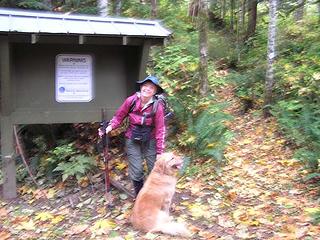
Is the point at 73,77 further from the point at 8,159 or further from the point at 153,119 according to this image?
the point at 153,119

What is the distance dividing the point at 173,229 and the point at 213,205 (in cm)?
100

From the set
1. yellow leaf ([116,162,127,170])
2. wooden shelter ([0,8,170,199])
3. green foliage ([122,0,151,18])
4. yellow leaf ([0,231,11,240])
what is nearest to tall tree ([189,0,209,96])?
wooden shelter ([0,8,170,199])

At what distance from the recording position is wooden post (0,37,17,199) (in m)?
6.48

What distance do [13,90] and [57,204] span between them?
208 centimetres

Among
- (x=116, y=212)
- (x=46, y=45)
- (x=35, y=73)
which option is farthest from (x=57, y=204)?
(x=46, y=45)

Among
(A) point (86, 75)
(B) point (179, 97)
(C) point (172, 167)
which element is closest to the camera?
(C) point (172, 167)

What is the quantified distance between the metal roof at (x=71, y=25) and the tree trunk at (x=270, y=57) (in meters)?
2.94

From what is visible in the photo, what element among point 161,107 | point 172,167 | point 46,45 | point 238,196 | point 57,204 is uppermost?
point 46,45

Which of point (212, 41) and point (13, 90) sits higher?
point (212, 41)

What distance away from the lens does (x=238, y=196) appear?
613 cm

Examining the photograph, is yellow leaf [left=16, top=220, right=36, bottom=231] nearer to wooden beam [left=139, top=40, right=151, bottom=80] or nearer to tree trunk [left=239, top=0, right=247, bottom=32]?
wooden beam [left=139, top=40, right=151, bottom=80]

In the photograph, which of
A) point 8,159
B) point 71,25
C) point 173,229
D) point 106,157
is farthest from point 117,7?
point 173,229

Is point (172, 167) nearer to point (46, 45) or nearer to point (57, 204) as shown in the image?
point (57, 204)

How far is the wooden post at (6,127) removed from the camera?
648 centimetres
